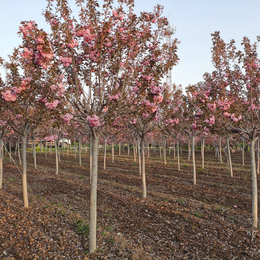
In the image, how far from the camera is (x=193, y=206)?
8711 mm

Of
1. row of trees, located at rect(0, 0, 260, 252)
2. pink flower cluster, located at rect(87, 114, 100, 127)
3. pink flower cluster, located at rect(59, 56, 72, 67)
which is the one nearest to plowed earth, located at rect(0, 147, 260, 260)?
row of trees, located at rect(0, 0, 260, 252)

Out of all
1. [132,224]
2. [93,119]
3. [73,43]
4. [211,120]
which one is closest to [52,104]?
[93,119]

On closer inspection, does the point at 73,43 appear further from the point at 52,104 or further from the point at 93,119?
the point at 93,119

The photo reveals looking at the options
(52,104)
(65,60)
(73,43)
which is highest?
(73,43)

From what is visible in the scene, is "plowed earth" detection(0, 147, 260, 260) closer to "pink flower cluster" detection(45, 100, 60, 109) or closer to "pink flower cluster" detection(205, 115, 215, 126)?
"pink flower cluster" detection(205, 115, 215, 126)

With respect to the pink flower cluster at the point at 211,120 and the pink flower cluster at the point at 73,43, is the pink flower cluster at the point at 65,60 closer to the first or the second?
the pink flower cluster at the point at 73,43

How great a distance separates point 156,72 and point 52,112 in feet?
9.64

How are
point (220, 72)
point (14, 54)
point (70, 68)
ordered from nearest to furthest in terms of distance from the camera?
point (70, 68) < point (220, 72) < point (14, 54)

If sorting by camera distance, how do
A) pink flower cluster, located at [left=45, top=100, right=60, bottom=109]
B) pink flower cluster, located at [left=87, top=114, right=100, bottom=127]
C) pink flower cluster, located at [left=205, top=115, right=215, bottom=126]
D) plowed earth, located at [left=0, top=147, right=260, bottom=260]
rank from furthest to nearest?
pink flower cluster, located at [left=205, top=115, right=215, bottom=126], plowed earth, located at [left=0, top=147, right=260, bottom=260], pink flower cluster, located at [left=87, top=114, right=100, bottom=127], pink flower cluster, located at [left=45, top=100, right=60, bottom=109]

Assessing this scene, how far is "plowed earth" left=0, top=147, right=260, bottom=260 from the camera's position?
5.34 meters

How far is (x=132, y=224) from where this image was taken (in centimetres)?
683

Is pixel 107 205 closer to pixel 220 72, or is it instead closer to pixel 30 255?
pixel 30 255

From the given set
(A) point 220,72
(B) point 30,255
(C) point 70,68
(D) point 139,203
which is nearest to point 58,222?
(B) point 30,255

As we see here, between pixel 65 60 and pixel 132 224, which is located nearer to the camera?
pixel 65 60
